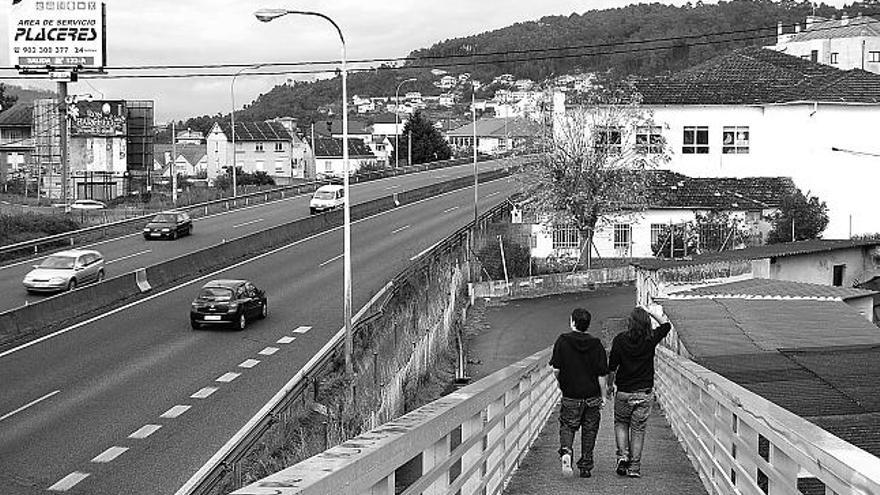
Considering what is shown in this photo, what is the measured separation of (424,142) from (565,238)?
234 ft

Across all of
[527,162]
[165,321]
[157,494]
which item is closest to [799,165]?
[527,162]

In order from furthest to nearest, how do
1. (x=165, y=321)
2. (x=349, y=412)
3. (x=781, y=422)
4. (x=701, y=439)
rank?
(x=165, y=321)
(x=349, y=412)
(x=701, y=439)
(x=781, y=422)

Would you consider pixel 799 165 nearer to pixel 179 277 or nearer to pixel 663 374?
pixel 179 277

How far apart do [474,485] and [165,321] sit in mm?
29677

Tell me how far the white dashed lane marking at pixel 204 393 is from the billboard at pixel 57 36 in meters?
46.9

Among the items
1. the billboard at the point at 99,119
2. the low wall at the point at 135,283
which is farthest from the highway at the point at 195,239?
the billboard at the point at 99,119

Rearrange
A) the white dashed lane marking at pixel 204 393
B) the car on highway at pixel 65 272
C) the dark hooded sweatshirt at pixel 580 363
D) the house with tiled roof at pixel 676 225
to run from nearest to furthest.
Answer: the dark hooded sweatshirt at pixel 580 363, the white dashed lane marking at pixel 204 393, the car on highway at pixel 65 272, the house with tiled roof at pixel 676 225

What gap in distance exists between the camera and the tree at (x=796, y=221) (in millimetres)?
61625

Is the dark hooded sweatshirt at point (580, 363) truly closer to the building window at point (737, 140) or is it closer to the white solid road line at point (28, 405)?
the white solid road line at point (28, 405)

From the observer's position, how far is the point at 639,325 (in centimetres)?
1231

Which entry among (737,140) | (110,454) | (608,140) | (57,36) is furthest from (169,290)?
(737,140)

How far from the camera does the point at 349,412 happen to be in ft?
84.6

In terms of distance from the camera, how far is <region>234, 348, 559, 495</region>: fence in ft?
14.6

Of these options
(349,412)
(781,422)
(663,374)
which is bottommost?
(349,412)
